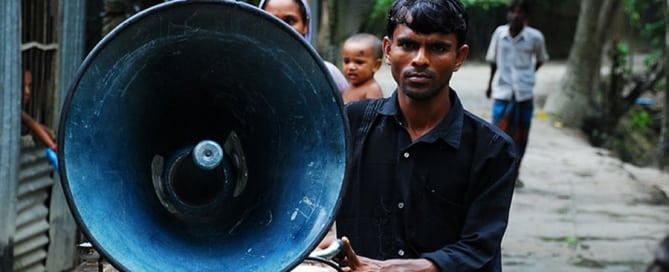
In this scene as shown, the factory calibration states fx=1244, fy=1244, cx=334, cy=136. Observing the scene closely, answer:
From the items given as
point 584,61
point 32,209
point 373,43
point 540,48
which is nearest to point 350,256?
point 373,43

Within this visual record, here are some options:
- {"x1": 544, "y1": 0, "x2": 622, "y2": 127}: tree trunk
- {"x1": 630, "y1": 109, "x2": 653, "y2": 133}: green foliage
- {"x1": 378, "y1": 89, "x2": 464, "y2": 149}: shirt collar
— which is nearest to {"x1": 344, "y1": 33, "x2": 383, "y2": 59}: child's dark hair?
{"x1": 378, "y1": 89, "x2": 464, "y2": 149}: shirt collar

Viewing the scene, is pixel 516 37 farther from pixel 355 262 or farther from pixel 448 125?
pixel 355 262

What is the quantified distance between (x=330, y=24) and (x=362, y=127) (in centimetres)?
581

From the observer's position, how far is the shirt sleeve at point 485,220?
2.98 metres

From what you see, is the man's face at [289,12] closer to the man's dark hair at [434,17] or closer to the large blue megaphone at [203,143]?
the man's dark hair at [434,17]

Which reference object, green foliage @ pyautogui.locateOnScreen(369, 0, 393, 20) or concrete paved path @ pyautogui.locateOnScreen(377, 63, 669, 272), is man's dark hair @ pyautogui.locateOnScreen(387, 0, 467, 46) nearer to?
concrete paved path @ pyautogui.locateOnScreen(377, 63, 669, 272)

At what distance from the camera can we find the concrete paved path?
7977mm

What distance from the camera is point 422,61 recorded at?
2980mm

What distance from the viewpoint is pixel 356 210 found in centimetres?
316

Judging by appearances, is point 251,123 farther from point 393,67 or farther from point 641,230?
point 641,230

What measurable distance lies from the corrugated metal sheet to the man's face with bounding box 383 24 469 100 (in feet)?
12.7

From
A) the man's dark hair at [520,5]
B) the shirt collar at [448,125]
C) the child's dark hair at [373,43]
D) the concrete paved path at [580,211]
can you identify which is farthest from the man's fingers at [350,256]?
the man's dark hair at [520,5]

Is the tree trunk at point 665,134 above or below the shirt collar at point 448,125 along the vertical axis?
below

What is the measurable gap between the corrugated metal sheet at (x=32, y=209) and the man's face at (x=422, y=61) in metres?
3.87
